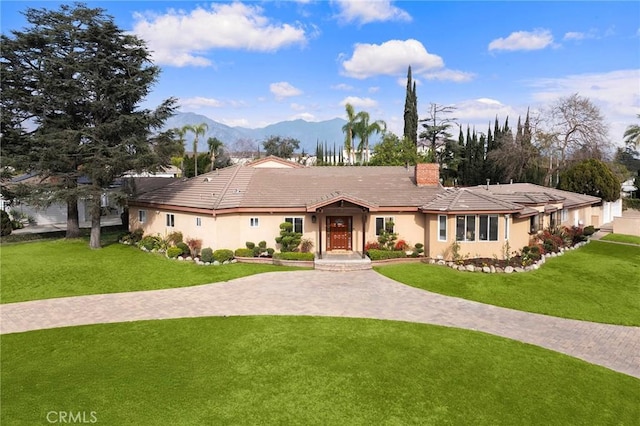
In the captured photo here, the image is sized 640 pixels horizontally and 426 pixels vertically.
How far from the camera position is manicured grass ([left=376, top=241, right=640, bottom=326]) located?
15375 mm

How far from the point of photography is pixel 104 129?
23609mm

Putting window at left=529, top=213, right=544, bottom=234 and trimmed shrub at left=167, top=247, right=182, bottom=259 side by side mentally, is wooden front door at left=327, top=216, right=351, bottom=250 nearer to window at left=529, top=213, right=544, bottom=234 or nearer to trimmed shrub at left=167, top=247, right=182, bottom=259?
trimmed shrub at left=167, top=247, right=182, bottom=259

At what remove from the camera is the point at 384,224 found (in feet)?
77.4


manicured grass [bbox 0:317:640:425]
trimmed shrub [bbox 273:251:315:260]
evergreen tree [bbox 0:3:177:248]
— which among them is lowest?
manicured grass [bbox 0:317:640:425]

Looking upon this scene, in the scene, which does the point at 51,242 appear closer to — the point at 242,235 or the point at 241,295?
the point at 242,235

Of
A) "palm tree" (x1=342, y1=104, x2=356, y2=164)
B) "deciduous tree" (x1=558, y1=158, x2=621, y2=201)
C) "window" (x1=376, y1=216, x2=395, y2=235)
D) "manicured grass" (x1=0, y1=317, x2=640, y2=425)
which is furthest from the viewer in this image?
"palm tree" (x1=342, y1=104, x2=356, y2=164)

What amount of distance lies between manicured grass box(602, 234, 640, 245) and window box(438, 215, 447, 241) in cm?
1525

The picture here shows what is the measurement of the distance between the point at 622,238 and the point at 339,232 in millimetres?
21288

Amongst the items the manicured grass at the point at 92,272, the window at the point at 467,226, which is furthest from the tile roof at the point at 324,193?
the manicured grass at the point at 92,272

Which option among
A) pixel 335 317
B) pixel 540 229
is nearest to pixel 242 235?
pixel 335 317

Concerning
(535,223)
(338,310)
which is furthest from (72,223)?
(535,223)

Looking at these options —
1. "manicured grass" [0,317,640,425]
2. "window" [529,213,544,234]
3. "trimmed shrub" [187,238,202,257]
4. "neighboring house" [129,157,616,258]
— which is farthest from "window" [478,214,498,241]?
"trimmed shrub" [187,238,202,257]

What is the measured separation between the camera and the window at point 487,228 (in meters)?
21.7

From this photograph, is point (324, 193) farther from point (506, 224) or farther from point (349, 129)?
point (349, 129)
